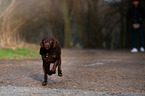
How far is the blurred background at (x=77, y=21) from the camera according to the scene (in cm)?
1723

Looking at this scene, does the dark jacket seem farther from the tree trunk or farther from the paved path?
the paved path

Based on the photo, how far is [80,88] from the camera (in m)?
4.05

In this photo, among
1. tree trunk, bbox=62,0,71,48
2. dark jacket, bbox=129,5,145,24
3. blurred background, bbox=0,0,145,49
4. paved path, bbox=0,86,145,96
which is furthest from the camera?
blurred background, bbox=0,0,145,49

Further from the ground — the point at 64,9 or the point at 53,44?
the point at 64,9

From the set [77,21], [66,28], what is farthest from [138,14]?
[77,21]

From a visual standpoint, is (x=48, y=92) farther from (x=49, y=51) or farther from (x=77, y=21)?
(x=77, y=21)

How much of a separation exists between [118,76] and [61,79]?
1.16 meters

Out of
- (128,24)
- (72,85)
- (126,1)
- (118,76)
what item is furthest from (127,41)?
(72,85)

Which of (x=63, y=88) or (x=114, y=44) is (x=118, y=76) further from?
(x=114, y=44)

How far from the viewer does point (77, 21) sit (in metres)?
17.6

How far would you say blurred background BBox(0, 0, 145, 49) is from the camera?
56.5 ft

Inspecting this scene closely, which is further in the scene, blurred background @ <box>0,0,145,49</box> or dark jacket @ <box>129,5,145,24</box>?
blurred background @ <box>0,0,145,49</box>

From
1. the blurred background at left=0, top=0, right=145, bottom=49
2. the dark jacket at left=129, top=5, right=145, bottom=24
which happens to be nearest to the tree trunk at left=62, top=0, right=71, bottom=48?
the blurred background at left=0, top=0, right=145, bottom=49

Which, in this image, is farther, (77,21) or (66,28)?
(77,21)
